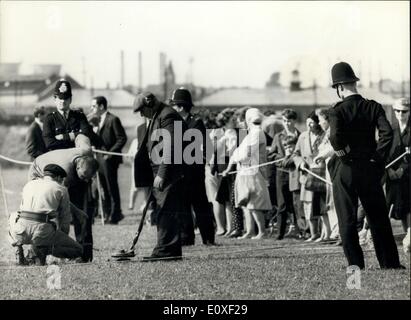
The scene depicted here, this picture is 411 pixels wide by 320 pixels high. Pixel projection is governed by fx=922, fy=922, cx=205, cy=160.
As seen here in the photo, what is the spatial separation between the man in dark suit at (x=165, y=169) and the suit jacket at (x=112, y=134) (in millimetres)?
6231

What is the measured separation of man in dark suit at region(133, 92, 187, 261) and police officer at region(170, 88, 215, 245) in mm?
1614

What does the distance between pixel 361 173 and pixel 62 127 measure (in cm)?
409

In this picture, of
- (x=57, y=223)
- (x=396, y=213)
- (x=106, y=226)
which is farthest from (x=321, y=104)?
(x=57, y=223)

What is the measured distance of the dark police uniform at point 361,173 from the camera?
31.6ft

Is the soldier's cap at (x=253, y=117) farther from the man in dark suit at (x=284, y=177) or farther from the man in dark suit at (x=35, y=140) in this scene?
the man in dark suit at (x=35, y=140)

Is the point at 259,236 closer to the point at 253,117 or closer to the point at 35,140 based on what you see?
the point at 253,117

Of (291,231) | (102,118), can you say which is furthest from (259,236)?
(102,118)

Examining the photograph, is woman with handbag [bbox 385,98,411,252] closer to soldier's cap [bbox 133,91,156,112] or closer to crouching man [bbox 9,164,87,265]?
soldier's cap [bbox 133,91,156,112]

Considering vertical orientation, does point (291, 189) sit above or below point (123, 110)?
below

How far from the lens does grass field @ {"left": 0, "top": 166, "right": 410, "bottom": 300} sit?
28.7ft

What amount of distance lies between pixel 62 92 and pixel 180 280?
130 inches

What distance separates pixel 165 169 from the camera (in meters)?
10.9
